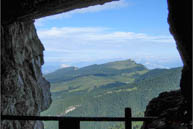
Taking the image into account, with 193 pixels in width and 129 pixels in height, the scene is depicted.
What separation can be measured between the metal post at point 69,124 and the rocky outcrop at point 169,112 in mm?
1938

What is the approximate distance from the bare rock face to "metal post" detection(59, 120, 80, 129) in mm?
2428

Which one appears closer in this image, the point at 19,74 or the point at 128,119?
the point at 128,119

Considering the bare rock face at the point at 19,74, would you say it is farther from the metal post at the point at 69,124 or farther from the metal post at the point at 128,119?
the metal post at the point at 128,119

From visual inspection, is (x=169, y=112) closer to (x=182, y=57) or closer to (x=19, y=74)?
(x=182, y=57)

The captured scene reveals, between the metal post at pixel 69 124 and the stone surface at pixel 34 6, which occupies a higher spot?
the stone surface at pixel 34 6

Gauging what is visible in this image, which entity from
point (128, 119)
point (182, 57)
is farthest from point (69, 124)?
point (182, 57)

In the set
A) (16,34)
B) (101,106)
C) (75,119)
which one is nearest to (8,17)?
(16,34)

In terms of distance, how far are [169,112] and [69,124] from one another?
2605 millimetres

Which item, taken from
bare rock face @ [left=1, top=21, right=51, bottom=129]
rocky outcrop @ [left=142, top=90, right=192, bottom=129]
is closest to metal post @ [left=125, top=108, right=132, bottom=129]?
rocky outcrop @ [left=142, top=90, right=192, bottom=129]

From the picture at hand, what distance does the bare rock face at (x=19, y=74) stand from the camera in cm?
786

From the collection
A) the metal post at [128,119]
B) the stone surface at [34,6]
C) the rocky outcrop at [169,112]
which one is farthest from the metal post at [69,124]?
the stone surface at [34,6]

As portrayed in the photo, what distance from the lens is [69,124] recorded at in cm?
616

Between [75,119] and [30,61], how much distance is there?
602cm

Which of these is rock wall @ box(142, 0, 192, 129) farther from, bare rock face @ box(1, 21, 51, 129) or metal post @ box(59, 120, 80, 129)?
bare rock face @ box(1, 21, 51, 129)
